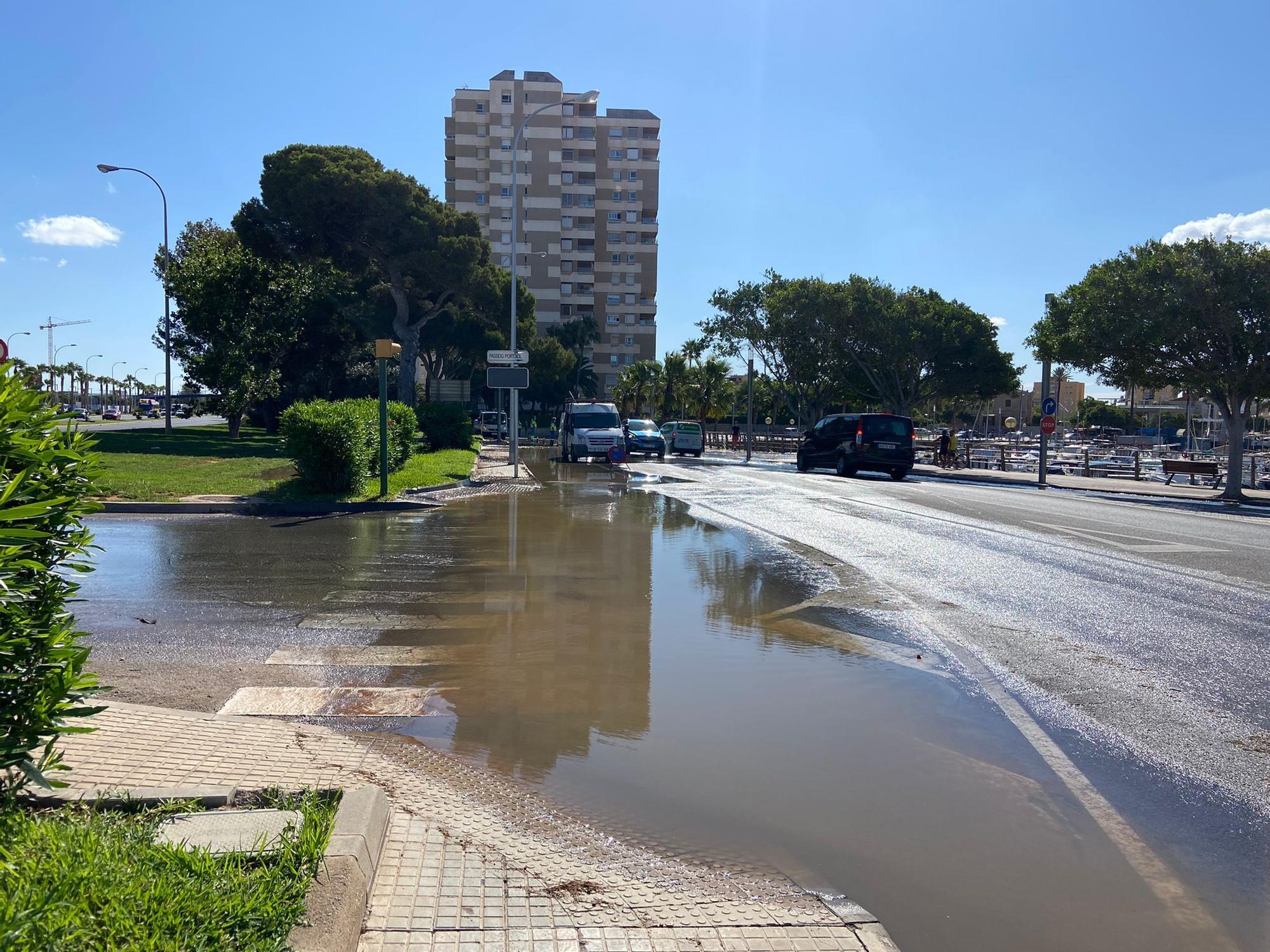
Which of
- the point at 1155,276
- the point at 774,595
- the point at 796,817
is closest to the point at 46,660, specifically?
A: the point at 796,817

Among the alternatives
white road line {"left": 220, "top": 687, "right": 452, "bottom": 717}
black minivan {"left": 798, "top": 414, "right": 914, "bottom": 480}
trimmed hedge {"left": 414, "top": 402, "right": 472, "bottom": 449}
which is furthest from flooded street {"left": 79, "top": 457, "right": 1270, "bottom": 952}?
trimmed hedge {"left": 414, "top": 402, "right": 472, "bottom": 449}

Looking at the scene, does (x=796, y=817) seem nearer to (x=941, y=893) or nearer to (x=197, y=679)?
(x=941, y=893)

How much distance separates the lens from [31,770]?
3062 mm

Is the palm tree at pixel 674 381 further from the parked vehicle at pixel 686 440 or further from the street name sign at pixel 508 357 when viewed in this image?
the street name sign at pixel 508 357

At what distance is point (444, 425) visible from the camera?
34.6 m

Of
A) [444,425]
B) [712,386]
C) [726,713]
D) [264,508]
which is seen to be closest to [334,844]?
[726,713]

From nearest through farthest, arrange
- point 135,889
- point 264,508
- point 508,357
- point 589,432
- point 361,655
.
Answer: point 135,889 < point 361,655 < point 264,508 < point 508,357 < point 589,432

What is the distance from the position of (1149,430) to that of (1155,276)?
111m

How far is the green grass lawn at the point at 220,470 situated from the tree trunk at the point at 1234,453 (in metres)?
20.9

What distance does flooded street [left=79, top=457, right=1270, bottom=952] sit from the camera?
3602 millimetres

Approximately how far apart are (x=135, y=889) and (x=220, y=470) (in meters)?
21.8

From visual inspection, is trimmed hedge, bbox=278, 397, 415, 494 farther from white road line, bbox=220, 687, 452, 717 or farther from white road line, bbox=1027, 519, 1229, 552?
white road line, bbox=1027, 519, 1229, 552

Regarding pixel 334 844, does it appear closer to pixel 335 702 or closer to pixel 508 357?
pixel 335 702

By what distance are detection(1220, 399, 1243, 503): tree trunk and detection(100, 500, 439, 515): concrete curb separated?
71.8 ft
